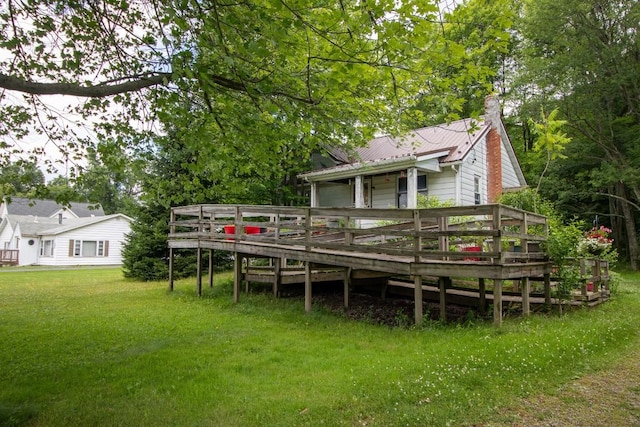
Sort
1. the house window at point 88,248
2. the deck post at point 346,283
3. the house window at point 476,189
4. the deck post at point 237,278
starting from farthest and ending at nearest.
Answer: the house window at point 88,248 < the house window at point 476,189 < the deck post at point 237,278 < the deck post at point 346,283

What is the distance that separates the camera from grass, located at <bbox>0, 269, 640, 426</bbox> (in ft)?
13.3

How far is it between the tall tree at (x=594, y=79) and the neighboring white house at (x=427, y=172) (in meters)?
3.74

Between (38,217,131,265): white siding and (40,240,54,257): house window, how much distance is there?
0.36 m

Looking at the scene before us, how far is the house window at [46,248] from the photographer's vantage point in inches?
1291

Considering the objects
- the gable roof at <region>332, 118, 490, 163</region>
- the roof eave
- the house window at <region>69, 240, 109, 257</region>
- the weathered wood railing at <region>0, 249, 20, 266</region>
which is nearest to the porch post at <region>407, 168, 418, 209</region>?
the roof eave

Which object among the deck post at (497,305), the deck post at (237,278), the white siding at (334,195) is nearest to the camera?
the deck post at (497,305)

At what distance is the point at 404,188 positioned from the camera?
1532cm

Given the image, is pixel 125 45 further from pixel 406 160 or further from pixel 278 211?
pixel 406 160

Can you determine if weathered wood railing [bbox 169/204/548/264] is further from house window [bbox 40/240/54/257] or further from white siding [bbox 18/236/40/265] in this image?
white siding [bbox 18/236/40/265]

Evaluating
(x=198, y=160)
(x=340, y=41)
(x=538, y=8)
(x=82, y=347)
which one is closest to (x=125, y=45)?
(x=198, y=160)

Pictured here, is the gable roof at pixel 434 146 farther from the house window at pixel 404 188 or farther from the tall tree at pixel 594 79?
the tall tree at pixel 594 79

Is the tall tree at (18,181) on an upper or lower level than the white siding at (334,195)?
lower

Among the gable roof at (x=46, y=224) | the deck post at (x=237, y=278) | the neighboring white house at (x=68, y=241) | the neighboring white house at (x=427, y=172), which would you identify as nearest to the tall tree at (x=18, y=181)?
the deck post at (x=237, y=278)

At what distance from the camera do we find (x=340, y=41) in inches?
211
